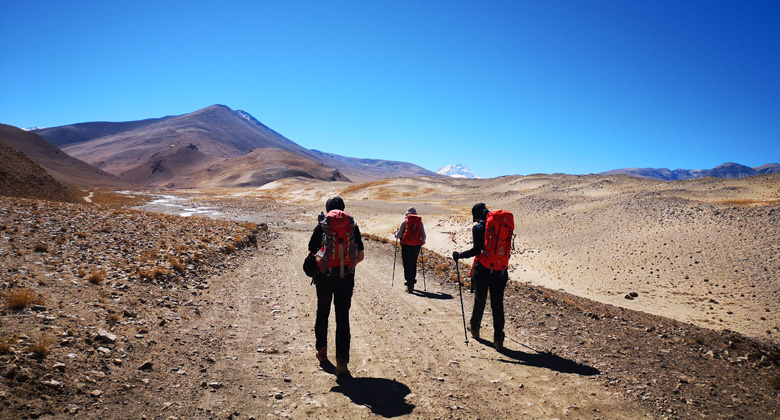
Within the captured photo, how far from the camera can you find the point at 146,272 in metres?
9.98

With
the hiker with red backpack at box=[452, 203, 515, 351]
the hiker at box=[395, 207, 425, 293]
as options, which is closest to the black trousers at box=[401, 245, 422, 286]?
the hiker at box=[395, 207, 425, 293]

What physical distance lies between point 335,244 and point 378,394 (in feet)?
7.40

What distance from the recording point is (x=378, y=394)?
5.51 m

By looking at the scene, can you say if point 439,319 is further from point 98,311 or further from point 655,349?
point 98,311

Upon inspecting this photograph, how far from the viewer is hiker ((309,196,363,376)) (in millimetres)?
5863

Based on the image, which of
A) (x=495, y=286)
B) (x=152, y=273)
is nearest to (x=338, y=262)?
(x=495, y=286)

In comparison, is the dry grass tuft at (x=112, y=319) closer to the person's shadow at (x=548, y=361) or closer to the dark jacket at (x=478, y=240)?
the dark jacket at (x=478, y=240)

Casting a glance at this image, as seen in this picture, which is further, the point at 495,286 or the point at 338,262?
the point at 495,286

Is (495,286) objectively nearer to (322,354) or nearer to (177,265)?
(322,354)

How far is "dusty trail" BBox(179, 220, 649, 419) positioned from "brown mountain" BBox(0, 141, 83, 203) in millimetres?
33802

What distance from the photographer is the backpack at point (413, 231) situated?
479 inches

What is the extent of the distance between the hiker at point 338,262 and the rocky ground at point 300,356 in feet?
2.31

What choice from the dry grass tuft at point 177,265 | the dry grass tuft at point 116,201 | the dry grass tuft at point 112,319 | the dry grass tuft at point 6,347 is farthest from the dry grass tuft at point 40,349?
the dry grass tuft at point 116,201

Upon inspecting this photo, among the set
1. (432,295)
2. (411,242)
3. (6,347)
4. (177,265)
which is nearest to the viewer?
(6,347)
